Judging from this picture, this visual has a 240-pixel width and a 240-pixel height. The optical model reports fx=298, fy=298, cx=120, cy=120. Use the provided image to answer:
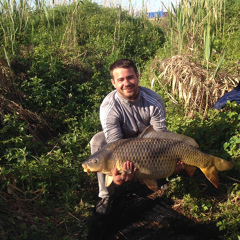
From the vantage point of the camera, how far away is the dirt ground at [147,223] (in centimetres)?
251

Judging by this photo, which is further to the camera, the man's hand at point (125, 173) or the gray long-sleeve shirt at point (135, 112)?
the gray long-sleeve shirt at point (135, 112)

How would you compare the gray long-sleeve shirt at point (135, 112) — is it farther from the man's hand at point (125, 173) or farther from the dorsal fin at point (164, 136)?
the man's hand at point (125, 173)

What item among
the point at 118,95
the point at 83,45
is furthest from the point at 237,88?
the point at 83,45

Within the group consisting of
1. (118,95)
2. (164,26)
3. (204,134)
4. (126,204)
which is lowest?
(126,204)

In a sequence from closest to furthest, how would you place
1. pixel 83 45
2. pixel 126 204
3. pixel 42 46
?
pixel 126 204, pixel 42 46, pixel 83 45

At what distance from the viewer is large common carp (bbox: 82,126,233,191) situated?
233 cm

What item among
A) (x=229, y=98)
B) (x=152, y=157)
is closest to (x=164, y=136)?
(x=152, y=157)

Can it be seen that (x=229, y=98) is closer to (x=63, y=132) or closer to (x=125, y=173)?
(x=125, y=173)

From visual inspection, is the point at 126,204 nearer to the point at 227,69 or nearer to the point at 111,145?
the point at 111,145

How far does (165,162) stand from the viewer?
2373 mm

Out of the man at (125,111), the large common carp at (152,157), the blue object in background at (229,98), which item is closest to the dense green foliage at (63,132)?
the blue object in background at (229,98)

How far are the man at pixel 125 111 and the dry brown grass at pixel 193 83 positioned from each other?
137 cm

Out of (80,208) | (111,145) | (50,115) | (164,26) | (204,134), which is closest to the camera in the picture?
(111,145)

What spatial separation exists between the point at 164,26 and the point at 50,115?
5.65m
